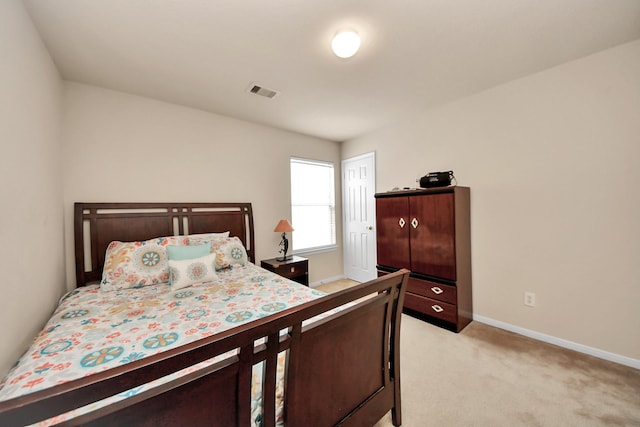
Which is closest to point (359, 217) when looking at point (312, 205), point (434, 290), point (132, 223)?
point (312, 205)

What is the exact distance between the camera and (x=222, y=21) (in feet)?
5.17

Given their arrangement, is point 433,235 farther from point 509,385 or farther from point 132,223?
point 132,223

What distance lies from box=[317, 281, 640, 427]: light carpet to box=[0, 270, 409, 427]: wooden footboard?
433 millimetres

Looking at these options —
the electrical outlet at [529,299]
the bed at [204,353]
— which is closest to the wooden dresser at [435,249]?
the electrical outlet at [529,299]

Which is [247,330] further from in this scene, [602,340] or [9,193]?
[602,340]

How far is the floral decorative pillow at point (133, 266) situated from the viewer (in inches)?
77.4

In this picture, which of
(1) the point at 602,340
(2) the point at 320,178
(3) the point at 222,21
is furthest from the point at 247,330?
(2) the point at 320,178

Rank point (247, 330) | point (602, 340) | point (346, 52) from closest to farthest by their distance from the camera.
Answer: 1. point (247, 330)
2. point (346, 52)
3. point (602, 340)

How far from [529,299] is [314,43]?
299 centimetres

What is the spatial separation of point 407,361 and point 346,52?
244cm

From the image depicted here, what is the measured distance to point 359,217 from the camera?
13.1ft

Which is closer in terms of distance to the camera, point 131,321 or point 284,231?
point 131,321

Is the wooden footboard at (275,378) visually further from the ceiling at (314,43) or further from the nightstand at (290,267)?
the nightstand at (290,267)

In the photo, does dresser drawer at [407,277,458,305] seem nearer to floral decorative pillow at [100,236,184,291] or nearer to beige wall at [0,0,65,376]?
floral decorative pillow at [100,236,184,291]
